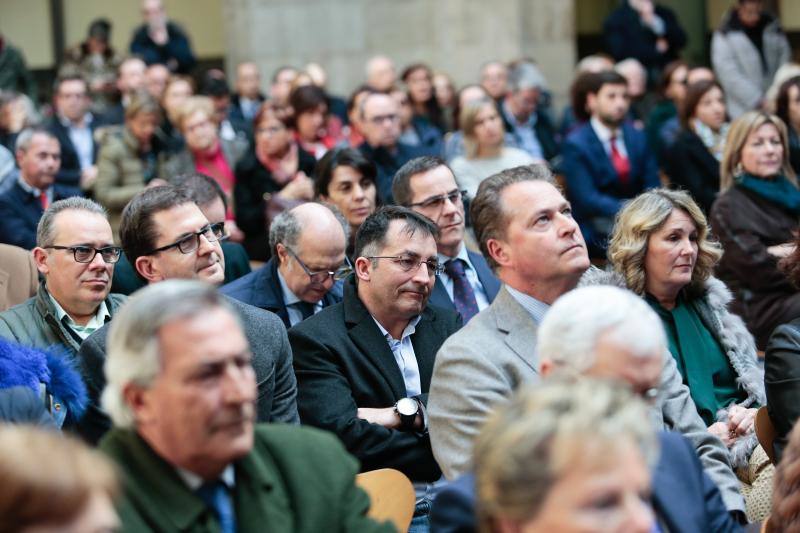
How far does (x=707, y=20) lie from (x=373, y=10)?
3818mm

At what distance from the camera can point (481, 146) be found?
27.1ft

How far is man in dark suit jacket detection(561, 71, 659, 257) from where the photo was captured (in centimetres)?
840

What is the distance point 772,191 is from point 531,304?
134 inches

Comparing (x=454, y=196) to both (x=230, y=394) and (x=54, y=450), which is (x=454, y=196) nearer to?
(x=230, y=394)

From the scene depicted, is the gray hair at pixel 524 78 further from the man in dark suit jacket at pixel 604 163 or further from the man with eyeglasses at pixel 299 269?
the man with eyeglasses at pixel 299 269

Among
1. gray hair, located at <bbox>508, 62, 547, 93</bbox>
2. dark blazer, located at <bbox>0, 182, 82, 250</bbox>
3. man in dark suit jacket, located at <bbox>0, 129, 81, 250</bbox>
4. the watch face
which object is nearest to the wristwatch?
the watch face

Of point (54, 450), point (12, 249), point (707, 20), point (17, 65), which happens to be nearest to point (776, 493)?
point (54, 450)

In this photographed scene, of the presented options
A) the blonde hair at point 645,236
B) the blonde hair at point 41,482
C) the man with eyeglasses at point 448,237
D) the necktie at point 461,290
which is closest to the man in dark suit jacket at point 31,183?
the man with eyeglasses at point 448,237

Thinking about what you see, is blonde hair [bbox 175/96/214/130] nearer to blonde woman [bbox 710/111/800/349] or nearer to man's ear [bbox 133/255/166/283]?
blonde woman [bbox 710/111/800/349]

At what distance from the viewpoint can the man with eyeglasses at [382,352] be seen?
4281 millimetres

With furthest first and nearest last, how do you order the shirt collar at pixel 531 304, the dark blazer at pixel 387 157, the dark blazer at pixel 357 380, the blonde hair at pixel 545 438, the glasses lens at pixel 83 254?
the dark blazer at pixel 387 157 → the glasses lens at pixel 83 254 → the dark blazer at pixel 357 380 → the shirt collar at pixel 531 304 → the blonde hair at pixel 545 438

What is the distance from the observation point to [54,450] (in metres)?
2.15

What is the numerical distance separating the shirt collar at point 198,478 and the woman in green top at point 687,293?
2548mm

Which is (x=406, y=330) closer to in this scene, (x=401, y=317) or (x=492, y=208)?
(x=401, y=317)
